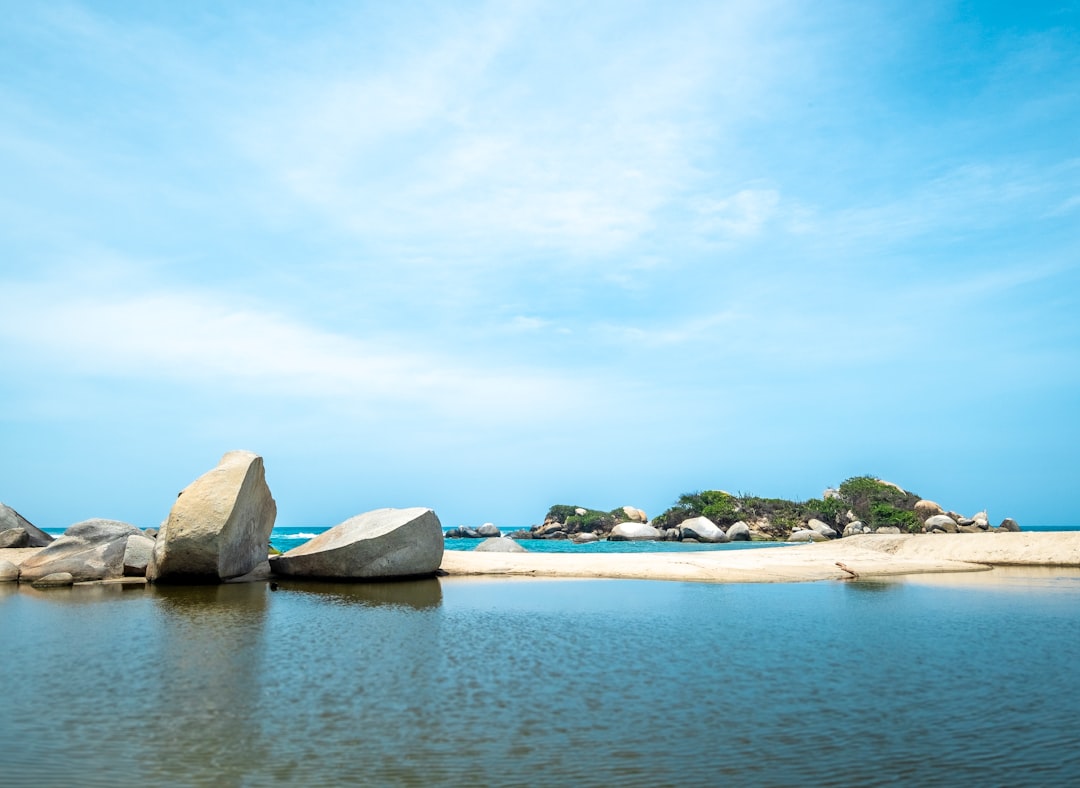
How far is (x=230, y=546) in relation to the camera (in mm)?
18656

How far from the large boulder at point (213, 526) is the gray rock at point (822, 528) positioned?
5476 centimetres

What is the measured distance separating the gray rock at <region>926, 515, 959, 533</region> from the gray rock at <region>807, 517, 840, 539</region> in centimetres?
726

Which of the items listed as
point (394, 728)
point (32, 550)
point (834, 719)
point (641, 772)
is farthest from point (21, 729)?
point (32, 550)

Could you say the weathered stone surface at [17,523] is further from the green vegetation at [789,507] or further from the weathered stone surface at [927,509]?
the weathered stone surface at [927,509]

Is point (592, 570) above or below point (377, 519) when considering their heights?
below

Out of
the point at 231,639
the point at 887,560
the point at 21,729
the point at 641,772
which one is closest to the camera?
the point at 641,772

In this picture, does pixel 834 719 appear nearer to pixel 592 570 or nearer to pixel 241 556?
pixel 592 570

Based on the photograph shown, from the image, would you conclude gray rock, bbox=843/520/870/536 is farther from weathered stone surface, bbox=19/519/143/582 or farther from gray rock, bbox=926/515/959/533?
weathered stone surface, bbox=19/519/143/582

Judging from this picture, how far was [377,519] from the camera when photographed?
20.9m

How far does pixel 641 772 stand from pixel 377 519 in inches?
618

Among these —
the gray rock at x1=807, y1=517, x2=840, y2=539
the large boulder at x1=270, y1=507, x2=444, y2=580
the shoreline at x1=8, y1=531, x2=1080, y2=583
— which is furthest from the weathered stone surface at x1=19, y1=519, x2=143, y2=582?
the gray rock at x1=807, y1=517, x2=840, y2=539

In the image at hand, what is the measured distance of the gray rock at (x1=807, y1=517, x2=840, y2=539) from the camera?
6494cm

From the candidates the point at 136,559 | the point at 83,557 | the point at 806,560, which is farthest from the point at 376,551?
the point at 806,560

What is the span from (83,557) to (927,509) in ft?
227
